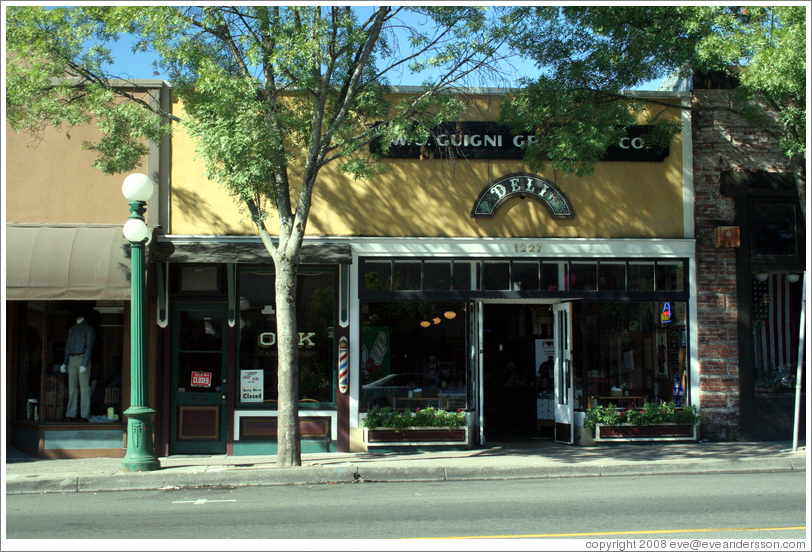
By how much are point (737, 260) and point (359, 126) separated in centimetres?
714

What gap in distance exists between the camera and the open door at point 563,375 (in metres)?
12.7

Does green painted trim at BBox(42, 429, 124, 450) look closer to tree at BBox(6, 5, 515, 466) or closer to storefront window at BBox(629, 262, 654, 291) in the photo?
tree at BBox(6, 5, 515, 466)

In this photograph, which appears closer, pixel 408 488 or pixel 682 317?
pixel 408 488

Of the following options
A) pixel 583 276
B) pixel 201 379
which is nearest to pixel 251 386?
pixel 201 379

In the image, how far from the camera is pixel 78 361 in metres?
12.1

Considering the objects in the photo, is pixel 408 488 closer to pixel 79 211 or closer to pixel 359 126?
pixel 359 126

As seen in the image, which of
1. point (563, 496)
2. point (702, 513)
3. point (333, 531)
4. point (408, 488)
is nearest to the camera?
point (333, 531)

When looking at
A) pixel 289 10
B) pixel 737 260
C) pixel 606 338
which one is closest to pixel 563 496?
pixel 606 338

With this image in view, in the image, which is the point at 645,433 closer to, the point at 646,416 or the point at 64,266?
the point at 646,416

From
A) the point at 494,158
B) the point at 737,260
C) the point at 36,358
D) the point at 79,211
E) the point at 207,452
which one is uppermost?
the point at 494,158

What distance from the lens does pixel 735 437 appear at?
12.6m

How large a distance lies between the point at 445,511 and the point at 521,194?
684 centimetres

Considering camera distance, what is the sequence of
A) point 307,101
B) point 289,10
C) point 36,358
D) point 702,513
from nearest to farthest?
1. point 702,513
2. point 289,10
3. point 307,101
4. point 36,358

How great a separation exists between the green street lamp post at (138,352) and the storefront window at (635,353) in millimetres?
7375
